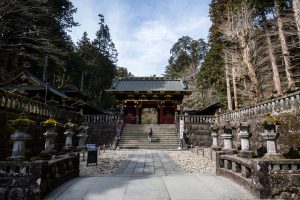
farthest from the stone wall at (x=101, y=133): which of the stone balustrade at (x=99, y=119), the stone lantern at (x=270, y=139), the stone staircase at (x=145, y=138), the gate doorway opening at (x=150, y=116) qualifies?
the gate doorway opening at (x=150, y=116)

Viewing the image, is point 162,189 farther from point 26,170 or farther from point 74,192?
point 26,170

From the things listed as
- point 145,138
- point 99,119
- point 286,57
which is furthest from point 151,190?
point 99,119

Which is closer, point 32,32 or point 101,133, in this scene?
point 32,32

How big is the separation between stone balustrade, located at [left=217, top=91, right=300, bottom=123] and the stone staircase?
5475 mm

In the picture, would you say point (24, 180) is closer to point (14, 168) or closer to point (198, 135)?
point (14, 168)

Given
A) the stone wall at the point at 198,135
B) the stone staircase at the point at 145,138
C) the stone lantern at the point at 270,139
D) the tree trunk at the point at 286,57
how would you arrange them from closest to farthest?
the stone lantern at the point at 270,139, the tree trunk at the point at 286,57, the stone staircase at the point at 145,138, the stone wall at the point at 198,135

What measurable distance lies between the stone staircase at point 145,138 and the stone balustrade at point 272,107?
216 inches

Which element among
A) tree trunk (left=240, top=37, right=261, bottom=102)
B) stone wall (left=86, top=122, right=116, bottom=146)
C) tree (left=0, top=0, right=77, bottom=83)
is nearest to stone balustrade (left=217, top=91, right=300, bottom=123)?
tree trunk (left=240, top=37, right=261, bottom=102)

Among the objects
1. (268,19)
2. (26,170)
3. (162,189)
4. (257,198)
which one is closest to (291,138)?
(257,198)

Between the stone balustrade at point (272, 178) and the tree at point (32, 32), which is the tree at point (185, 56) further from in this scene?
the stone balustrade at point (272, 178)

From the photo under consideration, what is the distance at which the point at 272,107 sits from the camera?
12016 mm

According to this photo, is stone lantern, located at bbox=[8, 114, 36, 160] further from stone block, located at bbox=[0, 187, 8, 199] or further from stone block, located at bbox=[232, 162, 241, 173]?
stone block, located at bbox=[232, 162, 241, 173]

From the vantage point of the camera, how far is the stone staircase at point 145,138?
61.9 ft

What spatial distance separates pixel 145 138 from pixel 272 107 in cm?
1084
